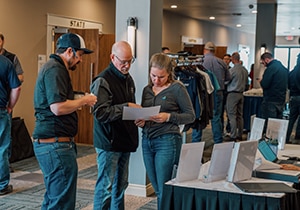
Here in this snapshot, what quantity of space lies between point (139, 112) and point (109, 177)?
1.61ft

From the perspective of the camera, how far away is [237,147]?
244cm

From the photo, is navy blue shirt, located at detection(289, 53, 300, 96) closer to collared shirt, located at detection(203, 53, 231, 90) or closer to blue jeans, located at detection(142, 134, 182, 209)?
collared shirt, located at detection(203, 53, 231, 90)

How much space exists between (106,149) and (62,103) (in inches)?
20.7

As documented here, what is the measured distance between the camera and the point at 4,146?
4.53 meters

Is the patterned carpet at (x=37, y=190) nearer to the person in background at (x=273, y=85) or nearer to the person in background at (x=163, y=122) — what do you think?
the person in background at (x=163, y=122)

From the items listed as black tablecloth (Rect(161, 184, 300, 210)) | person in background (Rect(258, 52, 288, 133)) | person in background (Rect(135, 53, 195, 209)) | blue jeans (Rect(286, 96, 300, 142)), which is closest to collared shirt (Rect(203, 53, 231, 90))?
person in background (Rect(258, 52, 288, 133))

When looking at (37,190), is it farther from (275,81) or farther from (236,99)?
(236,99)

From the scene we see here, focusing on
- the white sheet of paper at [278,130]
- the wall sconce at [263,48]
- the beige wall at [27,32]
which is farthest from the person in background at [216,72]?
the wall sconce at [263,48]

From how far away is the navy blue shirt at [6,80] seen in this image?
438 cm

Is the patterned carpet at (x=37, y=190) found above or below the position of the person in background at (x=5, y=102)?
below

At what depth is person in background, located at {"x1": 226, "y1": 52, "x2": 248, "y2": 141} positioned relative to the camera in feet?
25.9

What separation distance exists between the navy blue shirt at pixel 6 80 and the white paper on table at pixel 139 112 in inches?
74.2

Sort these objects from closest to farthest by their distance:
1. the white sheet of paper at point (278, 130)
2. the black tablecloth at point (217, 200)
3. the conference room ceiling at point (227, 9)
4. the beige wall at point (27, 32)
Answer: the black tablecloth at point (217, 200), the white sheet of paper at point (278, 130), the beige wall at point (27, 32), the conference room ceiling at point (227, 9)

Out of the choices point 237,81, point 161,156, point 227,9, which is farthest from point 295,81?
point 161,156
